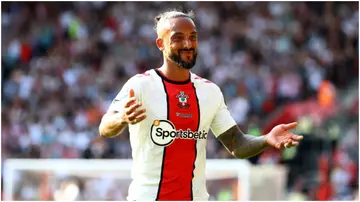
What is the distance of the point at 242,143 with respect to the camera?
6.11 metres

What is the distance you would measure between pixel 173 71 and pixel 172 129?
418 mm

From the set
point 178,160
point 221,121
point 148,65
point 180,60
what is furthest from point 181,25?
point 148,65

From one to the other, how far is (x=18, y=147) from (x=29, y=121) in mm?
825

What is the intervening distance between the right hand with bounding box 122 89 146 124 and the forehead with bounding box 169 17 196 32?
72cm

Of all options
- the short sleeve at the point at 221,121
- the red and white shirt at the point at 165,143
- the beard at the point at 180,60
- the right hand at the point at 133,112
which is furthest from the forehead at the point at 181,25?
the right hand at the point at 133,112

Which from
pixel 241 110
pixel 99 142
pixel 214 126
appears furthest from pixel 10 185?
pixel 214 126

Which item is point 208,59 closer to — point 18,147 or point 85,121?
point 85,121

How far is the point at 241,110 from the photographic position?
19172 millimetres

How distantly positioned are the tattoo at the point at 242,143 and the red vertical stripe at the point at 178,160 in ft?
1.21

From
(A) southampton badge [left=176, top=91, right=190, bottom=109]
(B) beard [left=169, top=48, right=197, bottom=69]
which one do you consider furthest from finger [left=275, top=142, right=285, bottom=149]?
(B) beard [left=169, top=48, right=197, bottom=69]

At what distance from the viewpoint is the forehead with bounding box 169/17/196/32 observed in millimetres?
5887

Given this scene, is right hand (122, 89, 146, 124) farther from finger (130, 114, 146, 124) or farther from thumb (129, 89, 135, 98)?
thumb (129, 89, 135, 98)

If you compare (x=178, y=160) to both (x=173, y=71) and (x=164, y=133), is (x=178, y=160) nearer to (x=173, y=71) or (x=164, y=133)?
(x=164, y=133)

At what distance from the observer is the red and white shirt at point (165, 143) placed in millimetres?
5816
